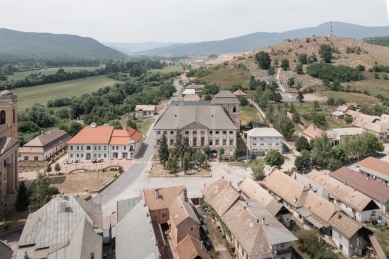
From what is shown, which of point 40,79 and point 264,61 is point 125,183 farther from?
point 40,79

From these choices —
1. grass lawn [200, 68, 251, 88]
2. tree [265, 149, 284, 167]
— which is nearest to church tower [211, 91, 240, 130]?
tree [265, 149, 284, 167]

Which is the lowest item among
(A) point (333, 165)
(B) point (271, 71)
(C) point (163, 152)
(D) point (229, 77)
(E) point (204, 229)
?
(E) point (204, 229)

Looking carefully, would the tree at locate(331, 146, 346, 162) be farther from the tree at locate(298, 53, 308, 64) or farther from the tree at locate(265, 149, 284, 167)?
the tree at locate(298, 53, 308, 64)

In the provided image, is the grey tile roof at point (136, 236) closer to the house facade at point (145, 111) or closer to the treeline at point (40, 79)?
the house facade at point (145, 111)

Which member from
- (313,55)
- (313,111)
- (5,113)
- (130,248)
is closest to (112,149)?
(5,113)

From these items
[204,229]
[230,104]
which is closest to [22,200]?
[204,229]

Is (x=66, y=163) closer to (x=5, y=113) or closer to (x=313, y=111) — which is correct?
(x=5, y=113)
